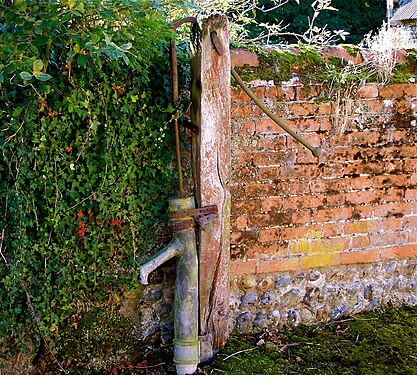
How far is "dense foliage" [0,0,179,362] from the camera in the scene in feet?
9.02

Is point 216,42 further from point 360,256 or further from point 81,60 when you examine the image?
point 360,256

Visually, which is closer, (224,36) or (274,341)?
(224,36)

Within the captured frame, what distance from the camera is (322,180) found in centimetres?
352

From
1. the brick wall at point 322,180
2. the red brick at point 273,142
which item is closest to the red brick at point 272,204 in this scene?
the brick wall at point 322,180

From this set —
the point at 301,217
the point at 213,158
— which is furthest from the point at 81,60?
the point at 301,217

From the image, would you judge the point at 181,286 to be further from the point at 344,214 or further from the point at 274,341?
the point at 344,214

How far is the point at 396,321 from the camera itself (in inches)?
144

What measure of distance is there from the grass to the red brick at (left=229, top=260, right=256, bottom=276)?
43 centimetres

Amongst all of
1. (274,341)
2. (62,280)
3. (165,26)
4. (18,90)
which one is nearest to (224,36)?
(165,26)

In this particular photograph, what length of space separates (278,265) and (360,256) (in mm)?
609

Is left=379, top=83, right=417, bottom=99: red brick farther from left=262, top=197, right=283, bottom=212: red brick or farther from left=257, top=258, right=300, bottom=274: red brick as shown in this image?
left=257, top=258, right=300, bottom=274: red brick

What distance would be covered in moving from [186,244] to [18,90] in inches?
49.3

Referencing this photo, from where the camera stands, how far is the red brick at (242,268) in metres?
3.44

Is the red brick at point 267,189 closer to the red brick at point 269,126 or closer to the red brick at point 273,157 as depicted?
the red brick at point 273,157
